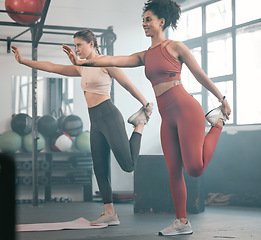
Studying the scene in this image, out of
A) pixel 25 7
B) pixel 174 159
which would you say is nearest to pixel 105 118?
pixel 174 159

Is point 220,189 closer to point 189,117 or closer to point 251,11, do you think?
point 251,11

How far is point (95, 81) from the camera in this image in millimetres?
3746

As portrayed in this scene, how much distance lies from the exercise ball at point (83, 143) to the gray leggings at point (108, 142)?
3.14 metres

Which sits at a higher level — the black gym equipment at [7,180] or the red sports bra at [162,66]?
the red sports bra at [162,66]

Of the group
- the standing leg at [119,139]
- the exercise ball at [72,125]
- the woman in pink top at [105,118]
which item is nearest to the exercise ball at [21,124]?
the exercise ball at [72,125]

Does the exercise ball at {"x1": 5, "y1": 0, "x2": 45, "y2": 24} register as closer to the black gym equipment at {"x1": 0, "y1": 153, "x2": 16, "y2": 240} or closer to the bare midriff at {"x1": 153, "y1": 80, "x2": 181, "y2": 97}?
the bare midriff at {"x1": 153, "y1": 80, "x2": 181, "y2": 97}

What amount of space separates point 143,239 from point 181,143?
755mm

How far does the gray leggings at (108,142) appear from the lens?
3.68m

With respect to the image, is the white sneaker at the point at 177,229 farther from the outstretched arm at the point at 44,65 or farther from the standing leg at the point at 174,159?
the outstretched arm at the point at 44,65

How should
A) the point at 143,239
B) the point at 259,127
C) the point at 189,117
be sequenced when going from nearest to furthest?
the point at 189,117, the point at 143,239, the point at 259,127

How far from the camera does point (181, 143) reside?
2.93 meters

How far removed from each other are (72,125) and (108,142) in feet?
10.9

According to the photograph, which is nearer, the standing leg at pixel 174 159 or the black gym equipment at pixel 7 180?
the standing leg at pixel 174 159

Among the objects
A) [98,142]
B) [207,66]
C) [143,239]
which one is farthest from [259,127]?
[143,239]
